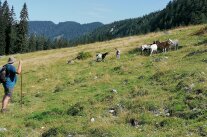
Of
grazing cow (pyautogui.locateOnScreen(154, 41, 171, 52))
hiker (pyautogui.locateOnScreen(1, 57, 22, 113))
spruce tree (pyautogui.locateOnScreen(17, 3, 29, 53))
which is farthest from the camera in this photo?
spruce tree (pyautogui.locateOnScreen(17, 3, 29, 53))

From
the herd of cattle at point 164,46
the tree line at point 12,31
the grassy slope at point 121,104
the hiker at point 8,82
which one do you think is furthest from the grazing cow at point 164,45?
the tree line at point 12,31

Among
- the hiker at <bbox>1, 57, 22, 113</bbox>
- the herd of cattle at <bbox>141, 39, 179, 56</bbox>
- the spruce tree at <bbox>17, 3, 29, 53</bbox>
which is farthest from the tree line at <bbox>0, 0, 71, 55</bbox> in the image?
the hiker at <bbox>1, 57, 22, 113</bbox>

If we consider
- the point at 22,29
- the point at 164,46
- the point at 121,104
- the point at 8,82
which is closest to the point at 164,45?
the point at 164,46

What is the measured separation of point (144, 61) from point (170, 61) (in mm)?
3315

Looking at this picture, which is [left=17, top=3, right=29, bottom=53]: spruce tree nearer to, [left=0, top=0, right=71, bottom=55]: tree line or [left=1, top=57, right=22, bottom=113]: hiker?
[left=0, top=0, right=71, bottom=55]: tree line

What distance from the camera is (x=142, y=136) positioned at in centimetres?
1348

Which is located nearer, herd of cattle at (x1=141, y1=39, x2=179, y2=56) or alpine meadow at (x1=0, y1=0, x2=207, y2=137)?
alpine meadow at (x1=0, y1=0, x2=207, y2=137)

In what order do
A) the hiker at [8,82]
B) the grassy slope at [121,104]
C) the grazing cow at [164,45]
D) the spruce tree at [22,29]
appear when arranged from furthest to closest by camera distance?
the spruce tree at [22,29] < the grazing cow at [164,45] < the hiker at [8,82] < the grassy slope at [121,104]

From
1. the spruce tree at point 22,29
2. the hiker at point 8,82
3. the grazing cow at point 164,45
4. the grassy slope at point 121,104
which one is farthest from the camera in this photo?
the spruce tree at point 22,29

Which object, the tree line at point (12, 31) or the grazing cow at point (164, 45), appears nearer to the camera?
the grazing cow at point (164, 45)

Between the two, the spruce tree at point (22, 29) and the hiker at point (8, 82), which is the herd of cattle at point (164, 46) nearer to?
the hiker at point (8, 82)

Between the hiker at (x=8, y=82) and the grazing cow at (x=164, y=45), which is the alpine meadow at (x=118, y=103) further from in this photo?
the grazing cow at (x=164, y=45)

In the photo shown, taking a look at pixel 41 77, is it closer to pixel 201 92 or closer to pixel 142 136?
pixel 201 92

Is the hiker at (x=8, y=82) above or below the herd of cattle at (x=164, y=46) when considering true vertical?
below
